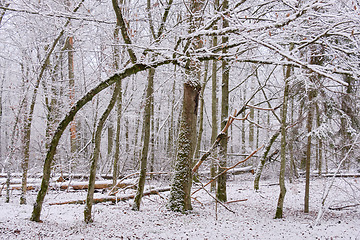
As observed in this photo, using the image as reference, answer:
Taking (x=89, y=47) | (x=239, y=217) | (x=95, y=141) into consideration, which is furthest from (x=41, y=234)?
(x=89, y=47)

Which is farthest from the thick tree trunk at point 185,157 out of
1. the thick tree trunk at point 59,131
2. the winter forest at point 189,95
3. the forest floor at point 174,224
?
the thick tree trunk at point 59,131

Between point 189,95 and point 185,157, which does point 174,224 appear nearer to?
point 185,157

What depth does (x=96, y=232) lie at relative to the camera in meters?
5.37

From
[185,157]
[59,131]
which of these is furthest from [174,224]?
[59,131]

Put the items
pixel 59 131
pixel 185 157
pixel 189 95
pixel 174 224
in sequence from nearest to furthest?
pixel 59 131 < pixel 174 224 < pixel 185 157 < pixel 189 95

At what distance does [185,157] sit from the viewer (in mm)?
7348

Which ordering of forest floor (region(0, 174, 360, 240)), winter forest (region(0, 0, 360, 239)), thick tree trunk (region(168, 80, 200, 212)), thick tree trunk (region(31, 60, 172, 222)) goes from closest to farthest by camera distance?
winter forest (region(0, 0, 360, 239))
forest floor (region(0, 174, 360, 240))
thick tree trunk (region(31, 60, 172, 222))
thick tree trunk (region(168, 80, 200, 212))

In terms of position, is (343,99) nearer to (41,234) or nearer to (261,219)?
(261,219)

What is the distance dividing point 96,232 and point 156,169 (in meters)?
11.6

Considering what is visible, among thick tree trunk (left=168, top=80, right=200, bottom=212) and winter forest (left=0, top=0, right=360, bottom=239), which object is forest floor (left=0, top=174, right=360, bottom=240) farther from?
thick tree trunk (left=168, top=80, right=200, bottom=212)

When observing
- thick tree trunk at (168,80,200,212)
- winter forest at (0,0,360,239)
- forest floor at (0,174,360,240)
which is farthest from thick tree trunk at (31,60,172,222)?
thick tree trunk at (168,80,200,212)

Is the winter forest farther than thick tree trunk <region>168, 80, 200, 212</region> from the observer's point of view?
No

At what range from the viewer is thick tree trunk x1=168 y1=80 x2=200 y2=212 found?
7199 mm

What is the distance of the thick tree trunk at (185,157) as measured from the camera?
7.20 metres
